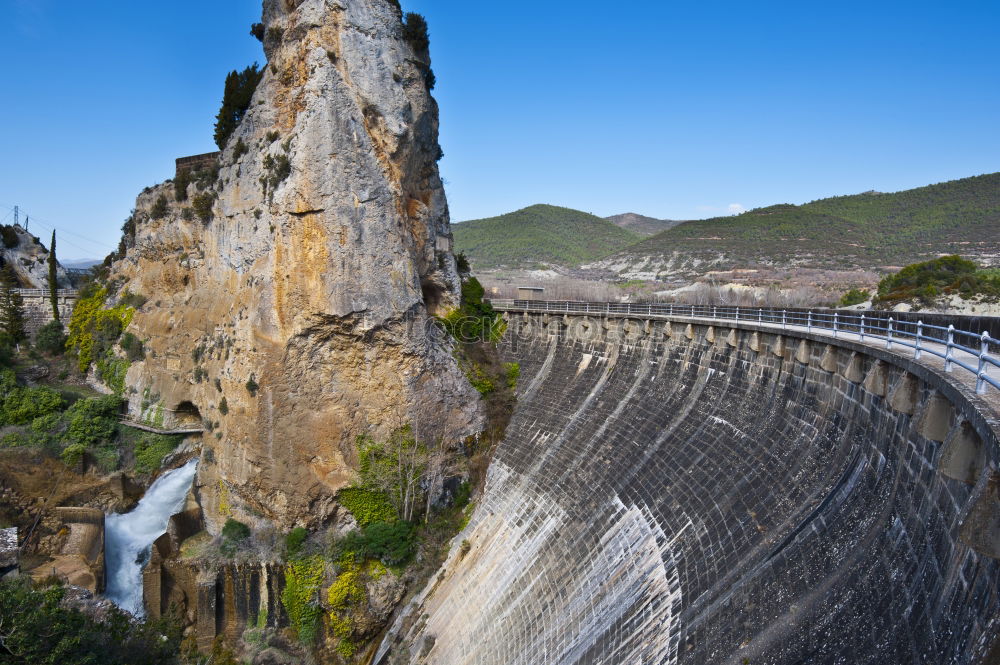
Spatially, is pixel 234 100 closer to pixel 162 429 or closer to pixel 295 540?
pixel 162 429

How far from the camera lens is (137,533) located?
27547mm

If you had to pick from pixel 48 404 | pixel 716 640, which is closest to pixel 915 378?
pixel 716 640

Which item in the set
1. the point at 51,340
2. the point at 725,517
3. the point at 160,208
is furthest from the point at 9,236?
the point at 725,517

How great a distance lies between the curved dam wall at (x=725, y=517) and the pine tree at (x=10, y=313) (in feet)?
109

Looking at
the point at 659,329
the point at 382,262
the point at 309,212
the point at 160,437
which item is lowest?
the point at 160,437

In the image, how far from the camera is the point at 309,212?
25078mm

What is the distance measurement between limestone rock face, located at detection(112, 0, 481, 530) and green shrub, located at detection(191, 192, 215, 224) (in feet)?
4.76

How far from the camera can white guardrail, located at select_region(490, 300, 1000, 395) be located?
9.93 meters

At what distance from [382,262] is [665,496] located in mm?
15080

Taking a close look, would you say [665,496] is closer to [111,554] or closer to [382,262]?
[382,262]

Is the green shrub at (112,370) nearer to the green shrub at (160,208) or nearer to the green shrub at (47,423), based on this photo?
the green shrub at (47,423)

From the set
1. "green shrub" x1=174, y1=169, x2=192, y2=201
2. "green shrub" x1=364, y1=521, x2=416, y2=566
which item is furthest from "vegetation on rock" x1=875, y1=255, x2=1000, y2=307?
"green shrub" x1=174, y1=169, x2=192, y2=201

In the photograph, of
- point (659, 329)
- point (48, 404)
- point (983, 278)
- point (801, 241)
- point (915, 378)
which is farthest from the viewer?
point (801, 241)

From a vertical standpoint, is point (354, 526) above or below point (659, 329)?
below
